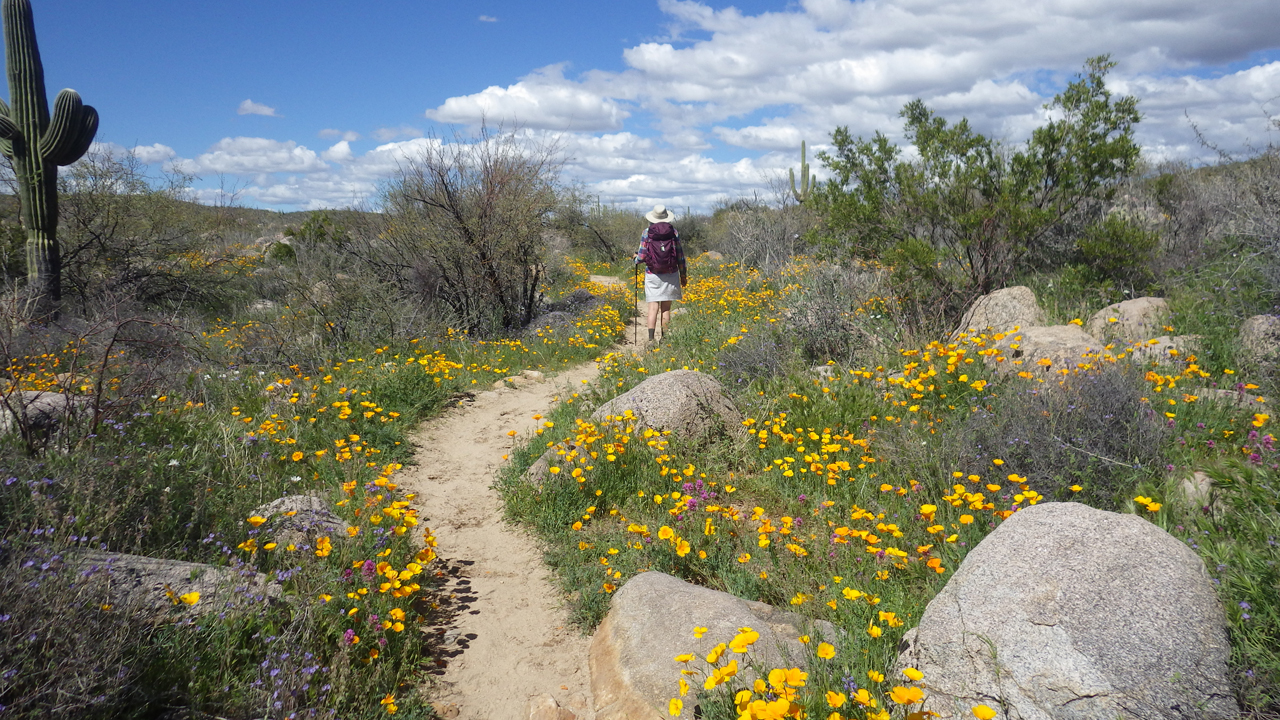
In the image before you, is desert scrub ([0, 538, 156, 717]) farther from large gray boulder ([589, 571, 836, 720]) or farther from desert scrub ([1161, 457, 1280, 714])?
desert scrub ([1161, 457, 1280, 714])

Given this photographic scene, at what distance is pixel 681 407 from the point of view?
18.8 feet

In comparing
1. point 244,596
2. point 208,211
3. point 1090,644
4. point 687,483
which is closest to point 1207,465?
point 1090,644

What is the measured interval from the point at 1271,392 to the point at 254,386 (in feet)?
28.8

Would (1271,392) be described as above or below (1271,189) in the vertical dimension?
below

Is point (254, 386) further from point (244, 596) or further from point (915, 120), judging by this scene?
point (915, 120)

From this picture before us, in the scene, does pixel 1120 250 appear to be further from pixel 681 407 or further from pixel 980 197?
pixel 681 407

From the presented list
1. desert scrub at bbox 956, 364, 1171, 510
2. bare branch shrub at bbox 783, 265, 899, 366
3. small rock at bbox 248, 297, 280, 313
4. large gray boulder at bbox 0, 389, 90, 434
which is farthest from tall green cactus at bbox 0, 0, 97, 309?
desert scrub at bbox 956, 364, 1171, 510

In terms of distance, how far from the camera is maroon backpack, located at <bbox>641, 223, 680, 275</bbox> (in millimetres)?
9242

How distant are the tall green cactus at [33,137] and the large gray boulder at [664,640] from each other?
1056cm

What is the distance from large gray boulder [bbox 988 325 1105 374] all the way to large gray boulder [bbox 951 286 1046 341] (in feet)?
2.63

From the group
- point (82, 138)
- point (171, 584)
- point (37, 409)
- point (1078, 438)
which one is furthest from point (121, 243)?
point (1078, 438)

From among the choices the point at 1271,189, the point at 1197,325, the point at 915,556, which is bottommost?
the point at 915,556

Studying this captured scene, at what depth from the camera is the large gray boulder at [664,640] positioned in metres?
2.90

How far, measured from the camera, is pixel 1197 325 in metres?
6.57
